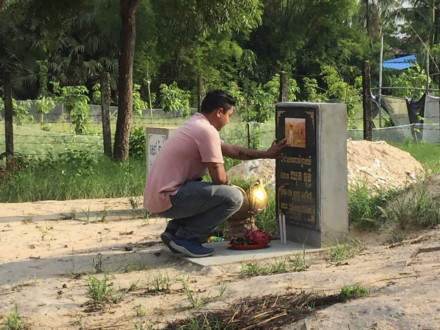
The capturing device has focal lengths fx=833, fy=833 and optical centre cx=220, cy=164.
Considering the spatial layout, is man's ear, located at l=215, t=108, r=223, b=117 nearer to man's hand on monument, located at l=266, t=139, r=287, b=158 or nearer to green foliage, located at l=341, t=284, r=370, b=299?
man's hand on monument, located at l=266, t=139, r=287, b=158

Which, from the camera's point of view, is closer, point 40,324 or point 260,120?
point 40,324

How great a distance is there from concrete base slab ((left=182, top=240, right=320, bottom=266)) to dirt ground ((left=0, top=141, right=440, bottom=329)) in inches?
4.2

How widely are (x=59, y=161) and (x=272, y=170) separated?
385 centimetres

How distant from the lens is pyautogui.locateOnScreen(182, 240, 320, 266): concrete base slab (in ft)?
22.0

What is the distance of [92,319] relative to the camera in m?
5.20

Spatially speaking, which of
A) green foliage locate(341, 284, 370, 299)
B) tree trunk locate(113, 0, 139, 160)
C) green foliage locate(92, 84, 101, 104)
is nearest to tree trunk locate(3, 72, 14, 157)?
tree trunk locate(113, 0, 139, 160)

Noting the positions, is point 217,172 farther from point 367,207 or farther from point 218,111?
point 367,207

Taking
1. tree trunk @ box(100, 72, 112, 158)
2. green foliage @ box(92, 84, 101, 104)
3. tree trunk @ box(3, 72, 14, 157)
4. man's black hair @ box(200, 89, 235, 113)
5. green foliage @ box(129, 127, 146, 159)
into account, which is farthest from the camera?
green foliage @ box(92, 84, 101, 104)

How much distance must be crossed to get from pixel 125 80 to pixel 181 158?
324 inches

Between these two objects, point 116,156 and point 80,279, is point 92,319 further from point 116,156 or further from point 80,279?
point 116,156

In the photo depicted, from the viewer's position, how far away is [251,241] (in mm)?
7176

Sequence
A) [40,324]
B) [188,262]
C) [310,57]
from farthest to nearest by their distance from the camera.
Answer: [310,57] < [188,262] < [40,324]

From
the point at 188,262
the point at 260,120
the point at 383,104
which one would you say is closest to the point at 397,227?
the point at 188,262

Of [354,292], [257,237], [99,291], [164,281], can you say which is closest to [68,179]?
[257,237]
